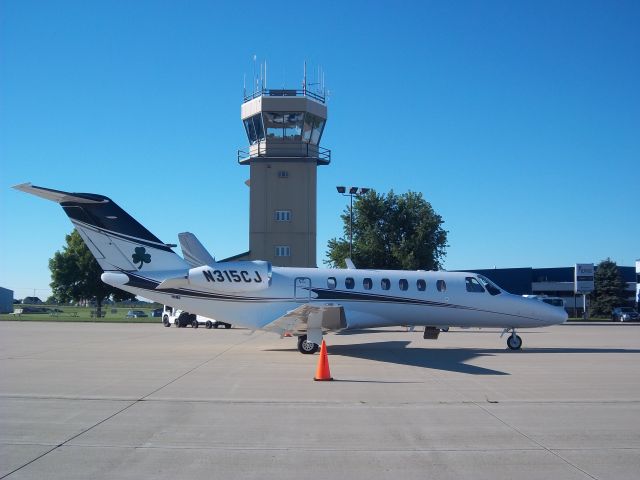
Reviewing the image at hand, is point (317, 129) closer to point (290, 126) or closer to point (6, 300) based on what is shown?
point (290, 126)

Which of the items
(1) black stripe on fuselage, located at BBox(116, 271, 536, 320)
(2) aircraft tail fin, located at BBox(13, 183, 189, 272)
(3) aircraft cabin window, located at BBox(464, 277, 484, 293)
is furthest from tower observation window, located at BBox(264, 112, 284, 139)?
(1) black stripe on fuselage, located at BBox(116, 271, 536, 320)

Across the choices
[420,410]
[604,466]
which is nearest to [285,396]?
[420,410]

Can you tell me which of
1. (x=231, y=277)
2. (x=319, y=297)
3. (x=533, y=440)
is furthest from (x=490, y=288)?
(x=533, y=440)

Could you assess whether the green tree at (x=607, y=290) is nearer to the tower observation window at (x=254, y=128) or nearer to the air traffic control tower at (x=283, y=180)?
the air traffic control tower at (x=283, y=180)

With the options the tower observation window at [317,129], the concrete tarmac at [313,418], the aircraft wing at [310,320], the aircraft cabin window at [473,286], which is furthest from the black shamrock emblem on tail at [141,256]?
the tower observation window at [317,129]

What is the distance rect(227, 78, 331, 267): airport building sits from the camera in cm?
4441

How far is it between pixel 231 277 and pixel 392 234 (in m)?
36.5

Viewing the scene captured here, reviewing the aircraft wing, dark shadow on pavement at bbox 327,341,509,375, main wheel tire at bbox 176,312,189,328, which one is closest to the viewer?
dark shadow on pavement at bbox 327,341,509,375

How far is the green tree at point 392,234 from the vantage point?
5209 cm

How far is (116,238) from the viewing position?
59.7 feet

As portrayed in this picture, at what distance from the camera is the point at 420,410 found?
9.34 meters

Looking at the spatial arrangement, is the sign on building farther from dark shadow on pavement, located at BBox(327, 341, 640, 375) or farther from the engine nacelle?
the engine nacelle

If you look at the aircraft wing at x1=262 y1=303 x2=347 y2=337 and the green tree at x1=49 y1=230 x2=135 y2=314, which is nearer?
the aircraft wing at x1=262 y1=303 x2=347 y2=337

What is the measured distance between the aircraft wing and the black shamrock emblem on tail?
4356mm
